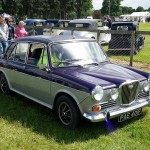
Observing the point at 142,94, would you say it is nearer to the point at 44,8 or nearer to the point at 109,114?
the point at 109,114

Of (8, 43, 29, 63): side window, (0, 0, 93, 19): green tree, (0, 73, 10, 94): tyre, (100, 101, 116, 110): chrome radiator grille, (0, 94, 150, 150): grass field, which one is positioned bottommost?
(0, 94, 150, 150): grass field

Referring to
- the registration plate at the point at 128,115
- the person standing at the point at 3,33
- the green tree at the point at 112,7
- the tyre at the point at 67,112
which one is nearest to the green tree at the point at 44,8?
the green tree at the point at 112,7

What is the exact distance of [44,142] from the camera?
511 centimetres

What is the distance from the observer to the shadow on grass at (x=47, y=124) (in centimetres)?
534

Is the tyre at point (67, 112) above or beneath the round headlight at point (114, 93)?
beneath

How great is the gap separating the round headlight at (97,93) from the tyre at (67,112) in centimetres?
46

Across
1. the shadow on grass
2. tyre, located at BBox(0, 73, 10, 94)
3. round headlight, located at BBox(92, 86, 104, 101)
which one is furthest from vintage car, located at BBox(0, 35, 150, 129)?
tyre, located at BBox(0, 73, 10, 94)

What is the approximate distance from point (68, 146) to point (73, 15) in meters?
93.9

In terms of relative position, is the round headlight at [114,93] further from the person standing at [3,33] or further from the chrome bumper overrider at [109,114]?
the person standing at [3,33]

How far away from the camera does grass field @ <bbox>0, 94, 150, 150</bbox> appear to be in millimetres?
4996

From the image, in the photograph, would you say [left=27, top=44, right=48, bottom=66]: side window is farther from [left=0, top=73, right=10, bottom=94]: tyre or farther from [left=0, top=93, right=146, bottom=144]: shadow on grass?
[left=0, top=73, right=10, bottom=94]: tyre

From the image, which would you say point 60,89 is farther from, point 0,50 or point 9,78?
point 0,50

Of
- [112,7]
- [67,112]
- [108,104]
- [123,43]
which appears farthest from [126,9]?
[108,104]

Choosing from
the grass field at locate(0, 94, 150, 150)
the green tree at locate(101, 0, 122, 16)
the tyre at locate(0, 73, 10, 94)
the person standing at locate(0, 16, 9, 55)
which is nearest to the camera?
the grass field at locate(0, 94, 150, 150)
